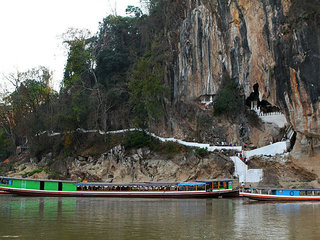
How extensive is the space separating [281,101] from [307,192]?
663 centimetres

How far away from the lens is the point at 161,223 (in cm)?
1542

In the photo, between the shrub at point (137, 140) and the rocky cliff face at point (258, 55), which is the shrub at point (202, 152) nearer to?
the rocky cliff face at point (258, 55)

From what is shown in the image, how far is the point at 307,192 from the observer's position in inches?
947

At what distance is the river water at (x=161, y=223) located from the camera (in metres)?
12.9

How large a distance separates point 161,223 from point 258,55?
1804 centimetres

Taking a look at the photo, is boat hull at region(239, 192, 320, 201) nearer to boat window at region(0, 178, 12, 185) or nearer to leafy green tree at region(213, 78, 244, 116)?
leafy green tree at region(213, 78, 244, 116)

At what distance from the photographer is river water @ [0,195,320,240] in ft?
42.5

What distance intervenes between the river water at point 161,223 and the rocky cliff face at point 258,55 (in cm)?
780

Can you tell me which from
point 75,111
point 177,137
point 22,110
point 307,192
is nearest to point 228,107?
point 177,137

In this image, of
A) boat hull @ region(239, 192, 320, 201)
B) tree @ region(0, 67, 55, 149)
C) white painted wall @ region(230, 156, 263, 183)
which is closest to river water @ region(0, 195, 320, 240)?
boat hull @ region(239, 192, 320, 201)

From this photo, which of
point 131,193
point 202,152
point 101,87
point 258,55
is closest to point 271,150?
point 202,152

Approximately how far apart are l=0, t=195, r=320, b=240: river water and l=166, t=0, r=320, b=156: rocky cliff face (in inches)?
307

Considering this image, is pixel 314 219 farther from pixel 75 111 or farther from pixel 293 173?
Result: pixel 75 111

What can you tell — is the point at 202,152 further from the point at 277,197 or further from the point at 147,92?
the point at 277,197
